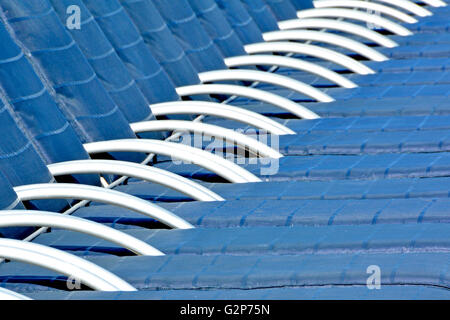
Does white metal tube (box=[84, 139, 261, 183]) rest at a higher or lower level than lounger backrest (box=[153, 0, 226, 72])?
lower

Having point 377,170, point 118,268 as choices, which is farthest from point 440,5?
point 118,268

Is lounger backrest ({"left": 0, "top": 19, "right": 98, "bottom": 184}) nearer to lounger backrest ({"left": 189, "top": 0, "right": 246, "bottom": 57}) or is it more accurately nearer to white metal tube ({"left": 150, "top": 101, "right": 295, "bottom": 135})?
white metal tube ({"left": 150, "top": 101, "right": 295, "bottom": 135})

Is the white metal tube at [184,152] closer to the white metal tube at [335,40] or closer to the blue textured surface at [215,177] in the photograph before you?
the blue textured surface at [215,177]

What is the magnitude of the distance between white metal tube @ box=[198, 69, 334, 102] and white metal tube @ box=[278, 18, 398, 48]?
1350 mm

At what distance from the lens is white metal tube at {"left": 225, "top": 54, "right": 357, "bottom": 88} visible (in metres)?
6.52

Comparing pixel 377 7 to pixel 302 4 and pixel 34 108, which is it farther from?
pixel 34 108

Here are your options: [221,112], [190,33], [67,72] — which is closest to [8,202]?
[67,72]

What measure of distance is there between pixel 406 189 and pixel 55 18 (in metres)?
2.07

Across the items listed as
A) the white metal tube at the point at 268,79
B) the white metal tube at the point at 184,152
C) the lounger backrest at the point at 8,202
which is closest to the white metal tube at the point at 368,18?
the white metal tube at the point at 268,79

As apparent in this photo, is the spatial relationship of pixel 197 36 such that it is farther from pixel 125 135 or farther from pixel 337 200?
pixel 337 200

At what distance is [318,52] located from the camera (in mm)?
6852

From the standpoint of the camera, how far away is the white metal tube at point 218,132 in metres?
5.07

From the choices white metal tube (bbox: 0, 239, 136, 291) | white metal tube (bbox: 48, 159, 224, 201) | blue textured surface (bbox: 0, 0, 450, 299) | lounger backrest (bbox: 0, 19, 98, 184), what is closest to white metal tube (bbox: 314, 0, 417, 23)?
blue textured surface (bbox: 0, 0, 450, 299)

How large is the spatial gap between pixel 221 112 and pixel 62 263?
7.34ft
